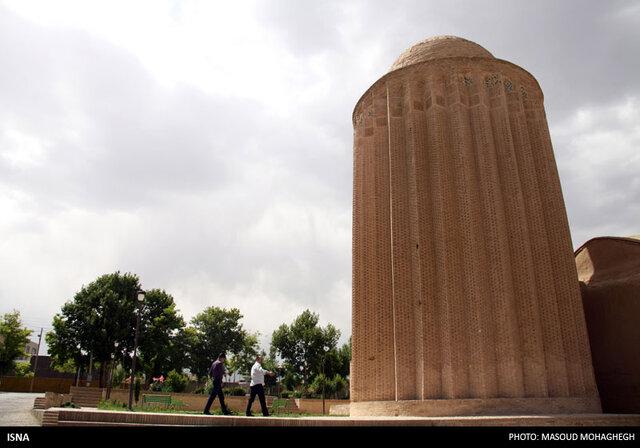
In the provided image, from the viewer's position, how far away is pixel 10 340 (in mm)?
44031

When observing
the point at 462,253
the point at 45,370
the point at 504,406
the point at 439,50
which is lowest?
the point at 504,406

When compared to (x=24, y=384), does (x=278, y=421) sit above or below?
above

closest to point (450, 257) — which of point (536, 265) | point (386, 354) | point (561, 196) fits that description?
point (536, 265)

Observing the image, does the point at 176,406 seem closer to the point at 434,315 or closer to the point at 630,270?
the point at 434,315

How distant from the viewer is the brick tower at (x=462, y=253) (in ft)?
31.2

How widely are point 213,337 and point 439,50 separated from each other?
46513 millimetres

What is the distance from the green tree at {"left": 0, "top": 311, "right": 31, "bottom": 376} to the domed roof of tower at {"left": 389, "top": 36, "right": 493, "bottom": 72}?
4656 cm

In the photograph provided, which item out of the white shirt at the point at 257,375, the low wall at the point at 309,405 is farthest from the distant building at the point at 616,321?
the low wall at the point at 309,405

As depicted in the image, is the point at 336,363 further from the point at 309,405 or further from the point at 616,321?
the point at 616,321

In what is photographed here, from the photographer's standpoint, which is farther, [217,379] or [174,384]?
[174,384]

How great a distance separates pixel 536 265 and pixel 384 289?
3664 millimetres

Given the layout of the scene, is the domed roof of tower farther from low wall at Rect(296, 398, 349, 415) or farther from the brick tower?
low wall at Rect(296, 398, 349, 415)

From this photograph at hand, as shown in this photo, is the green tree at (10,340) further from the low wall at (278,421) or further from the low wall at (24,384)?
the low wall at (278,421)

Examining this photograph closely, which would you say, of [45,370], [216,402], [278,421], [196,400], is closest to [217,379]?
[278,421]
